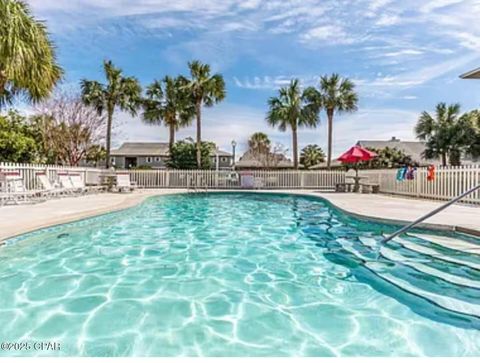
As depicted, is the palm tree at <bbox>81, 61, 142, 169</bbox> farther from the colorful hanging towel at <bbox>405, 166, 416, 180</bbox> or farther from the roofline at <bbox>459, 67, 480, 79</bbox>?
the roofline at <bbox>459, 67, 480, 79</bbox>

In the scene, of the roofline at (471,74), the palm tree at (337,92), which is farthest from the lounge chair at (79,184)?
the palm tree at (337,92)

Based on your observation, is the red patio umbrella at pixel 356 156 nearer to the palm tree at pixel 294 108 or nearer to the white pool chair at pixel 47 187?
the palm tree at pixel 294 108

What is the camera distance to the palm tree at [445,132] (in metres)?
23.6

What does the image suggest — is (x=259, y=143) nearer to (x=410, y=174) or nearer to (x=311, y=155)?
(x=311, y=155)

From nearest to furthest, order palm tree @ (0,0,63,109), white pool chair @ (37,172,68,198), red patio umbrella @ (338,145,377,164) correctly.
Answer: palm tree @ (0,0,63,109) < white pool chair @ (37,172,68,198) < red patio umbrella @ (338,145,377,164)

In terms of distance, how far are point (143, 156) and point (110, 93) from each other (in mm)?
19793

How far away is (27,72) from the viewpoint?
9609 millimetres

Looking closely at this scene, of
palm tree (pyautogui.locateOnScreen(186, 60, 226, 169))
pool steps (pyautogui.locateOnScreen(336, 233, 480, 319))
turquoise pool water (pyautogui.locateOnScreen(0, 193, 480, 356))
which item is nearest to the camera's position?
turquoise pool water (pyautogui.locateOnScreen(0, 193, 480, 356))

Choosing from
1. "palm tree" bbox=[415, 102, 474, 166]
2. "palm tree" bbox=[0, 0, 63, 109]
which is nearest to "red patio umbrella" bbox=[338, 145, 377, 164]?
"palm tree" bbox=[0, 0, 63, 109]

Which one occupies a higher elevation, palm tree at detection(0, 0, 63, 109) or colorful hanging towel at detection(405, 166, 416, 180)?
palm tree at detection(0, 0, 63, 109)

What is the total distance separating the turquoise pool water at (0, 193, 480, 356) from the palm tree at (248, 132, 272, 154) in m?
37.0

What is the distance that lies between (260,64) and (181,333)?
15.8 meters

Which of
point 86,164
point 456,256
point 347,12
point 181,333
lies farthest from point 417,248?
point 86,164

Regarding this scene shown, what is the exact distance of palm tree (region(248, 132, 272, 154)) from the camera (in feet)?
144
